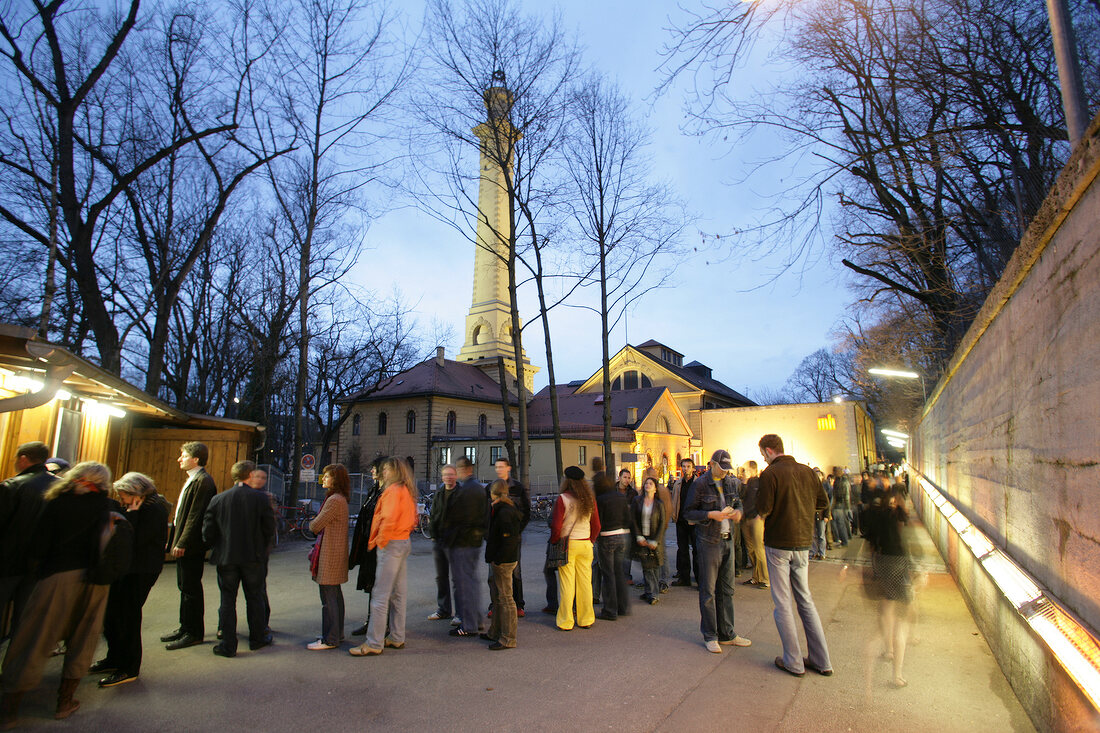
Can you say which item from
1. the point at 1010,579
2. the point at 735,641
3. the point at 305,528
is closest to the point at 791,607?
the point at 735,641

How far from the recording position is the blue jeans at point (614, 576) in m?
7.31

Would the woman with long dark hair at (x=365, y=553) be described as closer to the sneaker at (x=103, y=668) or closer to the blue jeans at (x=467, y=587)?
the blue jeans at (x=467, y=587)

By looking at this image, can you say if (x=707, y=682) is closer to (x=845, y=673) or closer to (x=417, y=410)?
(x=845, y=673)

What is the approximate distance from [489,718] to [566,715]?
0.57 metres

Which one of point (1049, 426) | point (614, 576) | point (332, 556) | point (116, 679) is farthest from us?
point (614, 576)

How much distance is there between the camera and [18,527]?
4.30 meters

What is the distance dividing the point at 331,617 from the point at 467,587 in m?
1.42

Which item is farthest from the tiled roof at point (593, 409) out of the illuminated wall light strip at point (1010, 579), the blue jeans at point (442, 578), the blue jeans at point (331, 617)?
the illuminated wall light strip at point (1010, 579)

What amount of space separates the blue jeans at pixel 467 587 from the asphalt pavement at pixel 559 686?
28 cm

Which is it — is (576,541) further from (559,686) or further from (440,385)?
(440,385)

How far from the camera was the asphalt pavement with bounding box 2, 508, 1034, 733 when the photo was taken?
4215 millimetres

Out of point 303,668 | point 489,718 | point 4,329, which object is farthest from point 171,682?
point 4,329

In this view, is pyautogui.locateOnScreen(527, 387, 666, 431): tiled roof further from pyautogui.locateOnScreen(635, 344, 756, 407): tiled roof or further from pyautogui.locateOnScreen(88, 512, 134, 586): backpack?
pyautogui.locateOnScreen(88, 512, 134, 586): backpack

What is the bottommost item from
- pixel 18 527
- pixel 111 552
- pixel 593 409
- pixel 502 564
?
pixel 502 564
